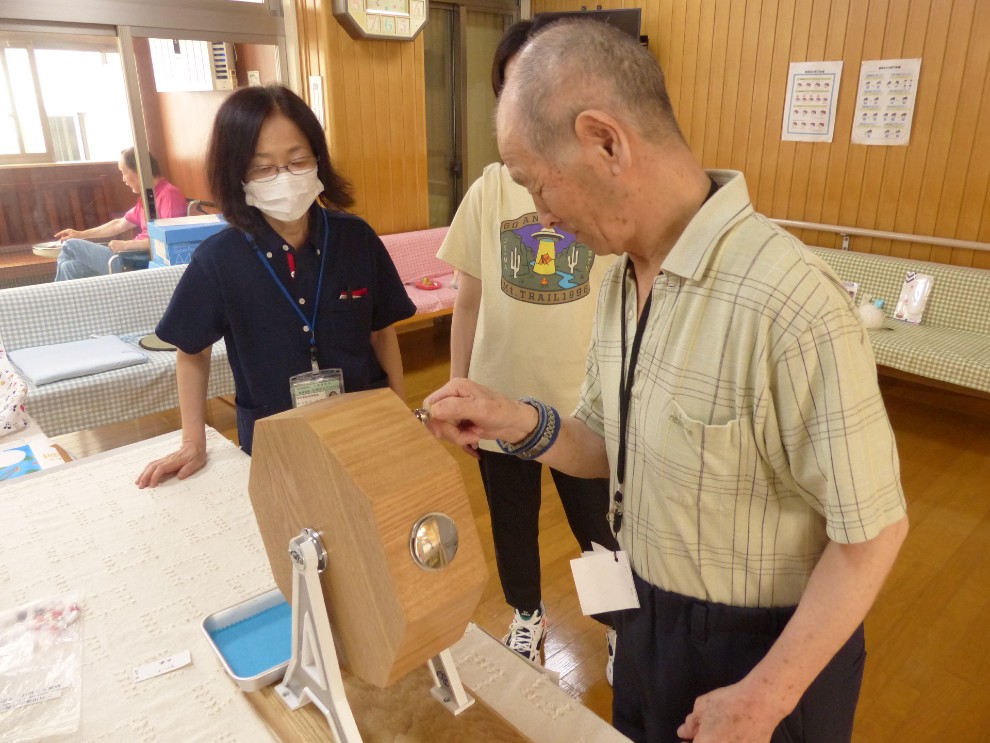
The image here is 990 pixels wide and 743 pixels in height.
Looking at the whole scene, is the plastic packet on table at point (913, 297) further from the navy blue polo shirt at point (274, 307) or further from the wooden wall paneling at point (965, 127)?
the navy blue polo shirt at point (274, 307)

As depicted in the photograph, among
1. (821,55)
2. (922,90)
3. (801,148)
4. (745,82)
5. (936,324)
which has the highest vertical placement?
(821,55)

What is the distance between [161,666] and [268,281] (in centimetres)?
90

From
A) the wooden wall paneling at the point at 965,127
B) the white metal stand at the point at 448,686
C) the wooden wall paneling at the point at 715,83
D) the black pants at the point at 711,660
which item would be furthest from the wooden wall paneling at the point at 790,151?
the white metal stand at the point at 448,686

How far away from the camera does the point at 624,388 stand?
1.03 meters

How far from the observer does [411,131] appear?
5328 millimetres

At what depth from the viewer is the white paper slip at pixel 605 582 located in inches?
43.3

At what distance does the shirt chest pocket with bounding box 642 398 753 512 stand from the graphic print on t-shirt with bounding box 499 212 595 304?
858 millimetres

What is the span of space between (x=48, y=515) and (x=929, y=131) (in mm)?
4694

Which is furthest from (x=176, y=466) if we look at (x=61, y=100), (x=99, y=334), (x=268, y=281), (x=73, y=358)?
(x=61, y=100)

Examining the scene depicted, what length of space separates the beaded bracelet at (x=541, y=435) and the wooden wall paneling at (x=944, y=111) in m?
4.08

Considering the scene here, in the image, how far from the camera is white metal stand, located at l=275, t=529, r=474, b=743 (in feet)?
2.66

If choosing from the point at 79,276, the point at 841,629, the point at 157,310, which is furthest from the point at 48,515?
the point at 79,276

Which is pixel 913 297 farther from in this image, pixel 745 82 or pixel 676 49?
pixel 676 49

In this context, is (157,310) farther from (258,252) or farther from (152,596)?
(152,596)
